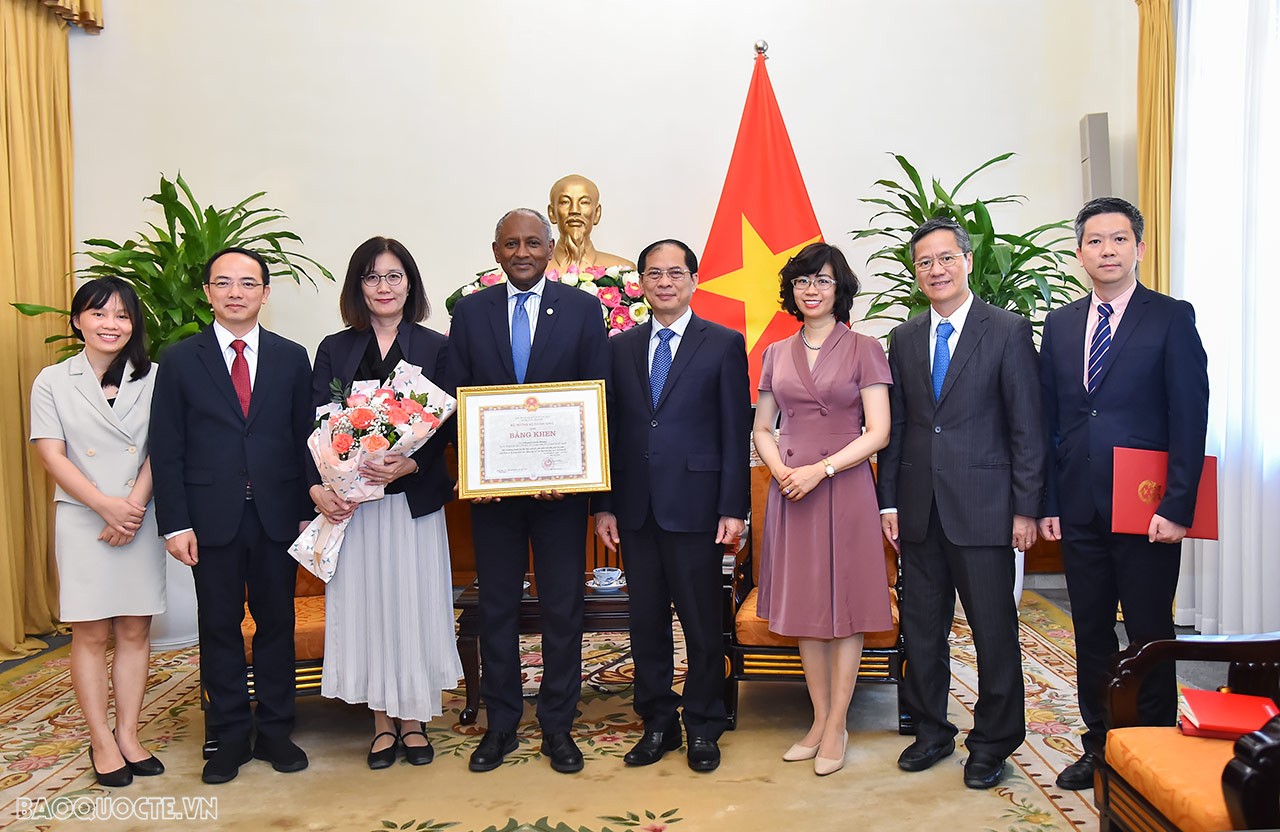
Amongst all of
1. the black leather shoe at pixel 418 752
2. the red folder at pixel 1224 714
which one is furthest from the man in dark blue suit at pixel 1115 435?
the black leather shoe at pixel 418 752

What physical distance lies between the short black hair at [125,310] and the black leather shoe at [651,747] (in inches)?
71.6

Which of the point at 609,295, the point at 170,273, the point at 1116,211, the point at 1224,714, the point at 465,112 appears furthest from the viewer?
the point at 465,112

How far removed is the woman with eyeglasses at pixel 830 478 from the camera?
2.76m

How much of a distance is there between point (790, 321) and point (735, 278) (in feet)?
1.16

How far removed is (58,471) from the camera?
2.77 meters

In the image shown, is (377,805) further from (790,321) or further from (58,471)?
(790,321)

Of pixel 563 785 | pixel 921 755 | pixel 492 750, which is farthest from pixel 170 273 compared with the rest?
pixel 921 755

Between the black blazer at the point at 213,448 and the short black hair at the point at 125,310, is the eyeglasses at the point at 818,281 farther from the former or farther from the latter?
the short black hair at the point at 125,310

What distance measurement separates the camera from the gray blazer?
2.80 metres

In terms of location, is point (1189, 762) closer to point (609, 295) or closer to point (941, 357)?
point (941, 357)

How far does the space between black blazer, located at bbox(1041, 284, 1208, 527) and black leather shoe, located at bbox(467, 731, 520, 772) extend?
1664 millimetres

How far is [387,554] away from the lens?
2893mm

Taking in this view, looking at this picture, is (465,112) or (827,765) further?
(465,112)

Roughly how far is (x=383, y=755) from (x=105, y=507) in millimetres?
1061
